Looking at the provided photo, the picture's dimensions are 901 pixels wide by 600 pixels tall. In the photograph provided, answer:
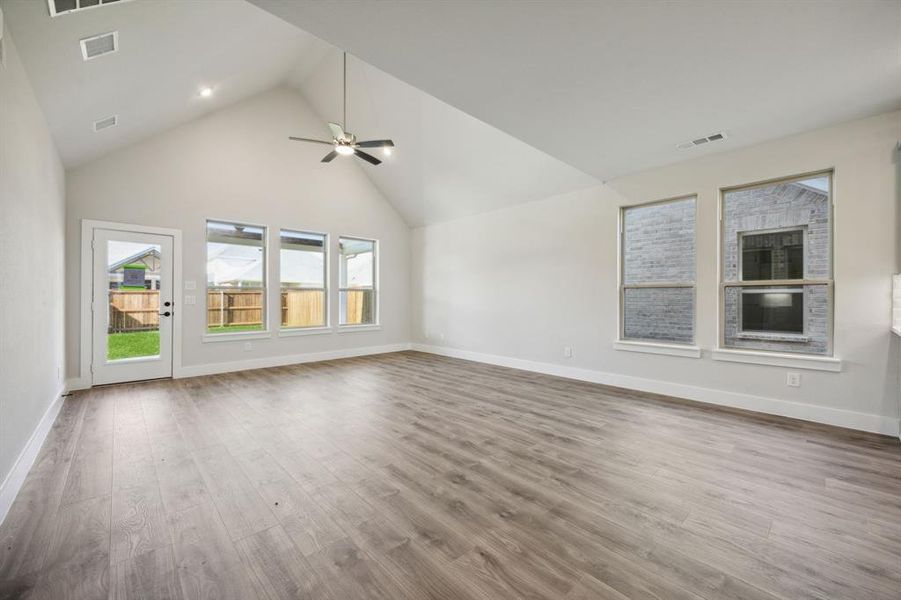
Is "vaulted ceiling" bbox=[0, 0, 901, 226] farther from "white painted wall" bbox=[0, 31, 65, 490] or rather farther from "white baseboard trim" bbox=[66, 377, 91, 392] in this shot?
"white baseboard trim" bbox=[66, 377, 91, 392]

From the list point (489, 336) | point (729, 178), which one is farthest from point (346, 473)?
point (729, 178)

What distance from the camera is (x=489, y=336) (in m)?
6.36

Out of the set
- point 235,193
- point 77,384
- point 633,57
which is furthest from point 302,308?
point 633,57

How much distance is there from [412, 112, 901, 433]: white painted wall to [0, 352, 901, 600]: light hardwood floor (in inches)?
18.9

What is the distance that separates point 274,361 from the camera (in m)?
6.01

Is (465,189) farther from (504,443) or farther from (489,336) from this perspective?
(504,443)

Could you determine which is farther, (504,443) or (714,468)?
(504,443)

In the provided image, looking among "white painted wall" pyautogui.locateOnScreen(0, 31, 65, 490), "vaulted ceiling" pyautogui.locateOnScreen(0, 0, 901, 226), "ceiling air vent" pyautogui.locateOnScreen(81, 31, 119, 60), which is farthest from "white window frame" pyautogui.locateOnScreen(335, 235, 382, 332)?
"ceiling air vent" pyautogui.locateOnScreen(81, 31, 119, 60)

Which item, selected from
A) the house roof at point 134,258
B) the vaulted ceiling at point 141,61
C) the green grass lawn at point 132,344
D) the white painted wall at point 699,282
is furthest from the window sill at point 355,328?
the vaulted ceiling at point 141,61

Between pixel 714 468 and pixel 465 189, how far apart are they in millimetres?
4967

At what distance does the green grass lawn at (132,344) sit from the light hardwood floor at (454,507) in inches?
56.9

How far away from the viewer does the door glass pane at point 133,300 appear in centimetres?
479

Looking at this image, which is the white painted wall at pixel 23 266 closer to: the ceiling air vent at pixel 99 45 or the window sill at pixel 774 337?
the ceiling air vent at pixel 99 45

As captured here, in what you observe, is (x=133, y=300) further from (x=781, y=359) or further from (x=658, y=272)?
(x=781, y=359)
